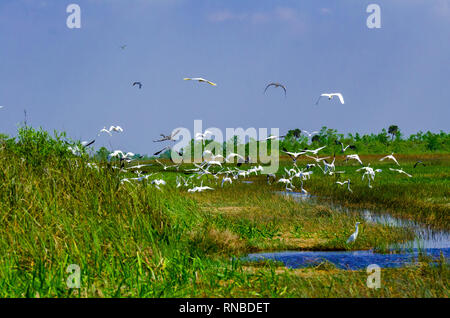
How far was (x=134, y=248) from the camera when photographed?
29.0ft

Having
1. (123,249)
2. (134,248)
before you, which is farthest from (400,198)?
(123,249)

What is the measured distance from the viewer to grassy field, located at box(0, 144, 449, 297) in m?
7.37

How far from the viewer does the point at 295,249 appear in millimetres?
12352

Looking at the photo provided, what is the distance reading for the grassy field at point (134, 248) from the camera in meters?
7.37

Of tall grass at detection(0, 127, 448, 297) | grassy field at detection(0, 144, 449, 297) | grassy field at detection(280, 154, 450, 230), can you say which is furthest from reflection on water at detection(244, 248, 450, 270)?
grassy field at detection(280, 154, 450, 230)

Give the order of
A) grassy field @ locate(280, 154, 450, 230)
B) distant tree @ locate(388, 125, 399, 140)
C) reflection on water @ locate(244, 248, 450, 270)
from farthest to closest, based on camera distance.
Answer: distant tree @ locate(388, 125, 399, 140) < grassy field @ locate(280, 154, 450, 230) < reflection on water @ locate(244, 248, 450, 270)

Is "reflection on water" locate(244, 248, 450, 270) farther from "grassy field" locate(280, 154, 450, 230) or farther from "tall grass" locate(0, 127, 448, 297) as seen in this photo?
"grassy field" locate(280, 154, 450, 230)

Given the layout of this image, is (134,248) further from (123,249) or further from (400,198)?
(400,198)

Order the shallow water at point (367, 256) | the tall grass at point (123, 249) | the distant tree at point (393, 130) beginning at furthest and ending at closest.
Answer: the distant tree at point (393, 130), the shallow water at point (367, 256), the tall grass at point (123, 249)

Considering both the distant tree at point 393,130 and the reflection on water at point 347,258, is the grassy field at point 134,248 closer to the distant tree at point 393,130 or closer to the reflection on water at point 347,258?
the reflection on water at point 347,258

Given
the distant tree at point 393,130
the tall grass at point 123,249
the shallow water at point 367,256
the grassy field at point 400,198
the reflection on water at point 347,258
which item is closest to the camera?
the tall grass at point 123,249

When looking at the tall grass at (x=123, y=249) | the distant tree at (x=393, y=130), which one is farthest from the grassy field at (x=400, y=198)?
the distant tree at (x=393, y=130)
